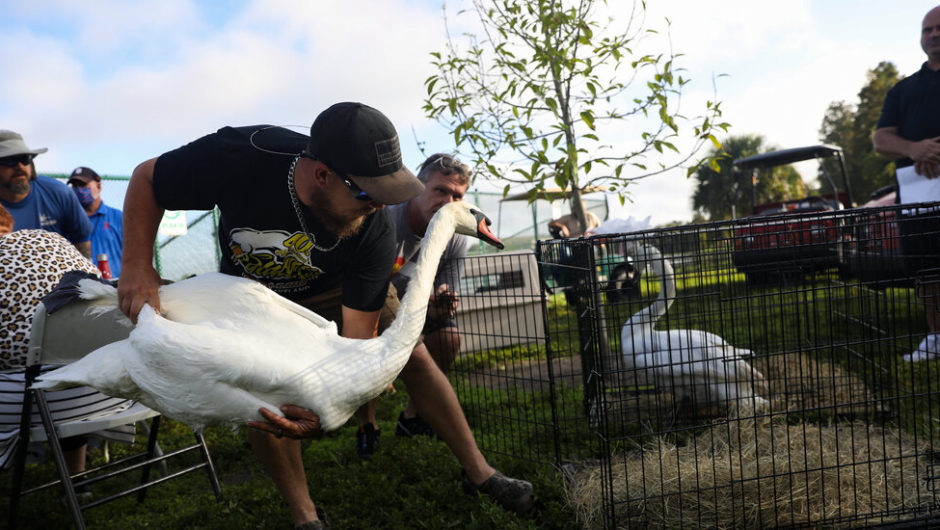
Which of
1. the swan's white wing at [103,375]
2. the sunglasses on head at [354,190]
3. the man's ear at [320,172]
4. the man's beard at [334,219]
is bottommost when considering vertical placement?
the swan's white wing at [103,375]

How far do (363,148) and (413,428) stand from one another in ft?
7.78

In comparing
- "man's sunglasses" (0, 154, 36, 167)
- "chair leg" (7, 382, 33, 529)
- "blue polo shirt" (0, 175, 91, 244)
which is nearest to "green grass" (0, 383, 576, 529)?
"chair leg" (7, 382, 33, 529)

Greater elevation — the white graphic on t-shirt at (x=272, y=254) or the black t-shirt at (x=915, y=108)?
the black t-shirt at (x=915, y=108)

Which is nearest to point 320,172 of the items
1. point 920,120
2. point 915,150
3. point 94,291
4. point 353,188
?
point 353,188

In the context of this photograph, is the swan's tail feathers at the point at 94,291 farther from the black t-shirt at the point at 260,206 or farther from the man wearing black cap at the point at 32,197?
the man wearing black cap at the point at 32,197

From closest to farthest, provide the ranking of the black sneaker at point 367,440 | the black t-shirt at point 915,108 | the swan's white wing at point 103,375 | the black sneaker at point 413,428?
the swan's white wing at point 103,375 → the black sneaker at point 367,440 → the black sneaker at point 413,428 → the black t-shirt at point 915,108

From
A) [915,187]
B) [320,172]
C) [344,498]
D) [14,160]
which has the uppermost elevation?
[14,160]

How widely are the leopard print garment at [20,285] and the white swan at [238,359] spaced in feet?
2.69

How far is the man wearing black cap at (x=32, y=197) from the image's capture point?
16.3ft

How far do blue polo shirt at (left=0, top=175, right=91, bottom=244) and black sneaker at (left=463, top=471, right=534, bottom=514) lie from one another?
14.2 ft

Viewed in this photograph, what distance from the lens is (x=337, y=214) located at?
8.66 feet

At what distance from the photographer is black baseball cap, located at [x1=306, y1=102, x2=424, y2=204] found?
7.81 ft

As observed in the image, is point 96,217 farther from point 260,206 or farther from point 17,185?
point 260,206

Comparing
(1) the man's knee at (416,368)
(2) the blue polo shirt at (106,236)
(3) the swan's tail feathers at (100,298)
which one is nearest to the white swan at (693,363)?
(1) the man's knee at (416,368)
